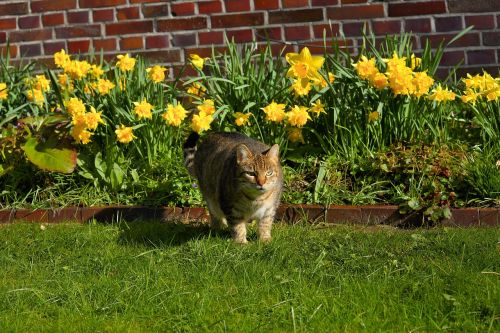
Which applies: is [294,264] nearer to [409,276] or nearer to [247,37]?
[409,276]

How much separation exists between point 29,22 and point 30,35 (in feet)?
0.40

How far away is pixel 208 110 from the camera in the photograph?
6.39 m

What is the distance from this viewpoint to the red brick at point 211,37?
25.4 ft

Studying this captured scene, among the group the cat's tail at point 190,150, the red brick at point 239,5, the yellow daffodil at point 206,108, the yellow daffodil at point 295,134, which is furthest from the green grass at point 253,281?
the red brick at point 239,5

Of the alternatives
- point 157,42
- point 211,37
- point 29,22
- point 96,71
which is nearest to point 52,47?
point 29,22

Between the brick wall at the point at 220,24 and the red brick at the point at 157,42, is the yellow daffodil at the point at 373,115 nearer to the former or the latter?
the brick wall at the point at 220,24

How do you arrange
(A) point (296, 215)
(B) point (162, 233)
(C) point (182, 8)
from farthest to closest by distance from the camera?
(C) point (182, 8), (A) point (296, 215), (B) point (162, 233)

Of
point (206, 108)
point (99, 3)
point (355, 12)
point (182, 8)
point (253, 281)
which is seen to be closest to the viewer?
point (253, 281)

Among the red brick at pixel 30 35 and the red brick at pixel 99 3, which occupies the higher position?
the red brick at pixel 99 3

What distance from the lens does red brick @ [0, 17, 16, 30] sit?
8.07 meters

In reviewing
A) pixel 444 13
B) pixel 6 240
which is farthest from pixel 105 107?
pixel 444 13

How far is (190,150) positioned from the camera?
20.1 feet

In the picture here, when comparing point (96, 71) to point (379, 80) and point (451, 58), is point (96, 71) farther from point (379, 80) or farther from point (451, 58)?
point (451, 58)

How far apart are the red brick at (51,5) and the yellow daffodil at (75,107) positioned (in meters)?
1.85
